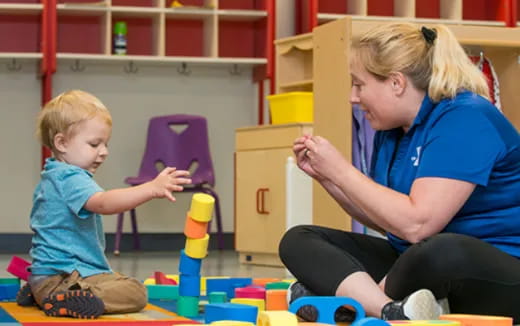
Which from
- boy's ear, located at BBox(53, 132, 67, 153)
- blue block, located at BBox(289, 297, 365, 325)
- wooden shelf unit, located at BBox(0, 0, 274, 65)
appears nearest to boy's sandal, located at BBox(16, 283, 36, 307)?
boy's ear, located at BBox(53, 132, 67, 153)

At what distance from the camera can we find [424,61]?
81.1 inches

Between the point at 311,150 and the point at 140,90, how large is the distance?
4.09m

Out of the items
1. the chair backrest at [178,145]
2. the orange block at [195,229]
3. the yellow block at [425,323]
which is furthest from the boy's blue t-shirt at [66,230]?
the chair backrest at [178,145]

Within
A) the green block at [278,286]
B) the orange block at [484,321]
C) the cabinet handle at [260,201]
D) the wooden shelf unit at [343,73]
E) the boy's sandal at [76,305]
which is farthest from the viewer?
the cabinet handle at [260,201]

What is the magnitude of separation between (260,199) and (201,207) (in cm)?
247

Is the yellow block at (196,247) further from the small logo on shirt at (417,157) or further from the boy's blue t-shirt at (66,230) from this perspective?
the small logo on shirt at (417,157)

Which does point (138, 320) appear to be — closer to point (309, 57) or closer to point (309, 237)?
point (309, 237)

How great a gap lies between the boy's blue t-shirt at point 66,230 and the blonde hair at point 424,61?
0.74 meters

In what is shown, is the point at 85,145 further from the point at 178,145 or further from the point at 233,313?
the point at 178,145

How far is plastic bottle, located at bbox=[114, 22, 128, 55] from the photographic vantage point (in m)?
5.67

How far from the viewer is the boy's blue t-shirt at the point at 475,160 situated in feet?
6.33

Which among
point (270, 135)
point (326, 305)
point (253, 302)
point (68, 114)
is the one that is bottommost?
point (253, 302)

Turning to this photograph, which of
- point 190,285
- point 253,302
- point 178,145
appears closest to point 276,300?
point 253,302

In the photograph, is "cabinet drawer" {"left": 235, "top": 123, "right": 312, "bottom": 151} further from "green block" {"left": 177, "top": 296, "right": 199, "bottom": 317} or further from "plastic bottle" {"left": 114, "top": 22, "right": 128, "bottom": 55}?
"green block" {"left": 177, "top": 296, "right": 199, "bottom": 317}
